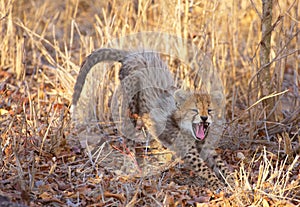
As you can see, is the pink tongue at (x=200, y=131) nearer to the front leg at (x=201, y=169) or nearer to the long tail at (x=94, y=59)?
the front leg at (x=201, y=169)

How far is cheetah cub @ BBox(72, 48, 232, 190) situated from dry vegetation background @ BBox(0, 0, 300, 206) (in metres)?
0.20

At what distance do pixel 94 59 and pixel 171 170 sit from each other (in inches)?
51.7

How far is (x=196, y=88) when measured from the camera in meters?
5.09

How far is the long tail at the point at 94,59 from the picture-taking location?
15.5 feet

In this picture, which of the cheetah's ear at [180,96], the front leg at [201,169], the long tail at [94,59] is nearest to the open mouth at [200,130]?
the front leg at [201,169]

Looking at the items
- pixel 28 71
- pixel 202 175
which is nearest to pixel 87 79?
pixel 28 71

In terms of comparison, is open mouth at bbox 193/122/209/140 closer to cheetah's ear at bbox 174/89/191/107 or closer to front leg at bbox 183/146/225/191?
front leg at bbox 183/146/225/191

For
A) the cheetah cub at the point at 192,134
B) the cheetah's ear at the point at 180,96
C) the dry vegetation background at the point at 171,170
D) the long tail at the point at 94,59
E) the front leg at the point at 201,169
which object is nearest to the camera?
the dry vegetation background at the point at 171,170

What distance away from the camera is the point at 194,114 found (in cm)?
419

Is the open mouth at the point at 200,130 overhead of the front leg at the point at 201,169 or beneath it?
overhead

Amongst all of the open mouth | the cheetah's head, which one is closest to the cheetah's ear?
the cheetah's head

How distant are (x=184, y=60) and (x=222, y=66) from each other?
377mm

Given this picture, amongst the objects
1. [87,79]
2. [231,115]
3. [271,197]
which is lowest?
[271,197]

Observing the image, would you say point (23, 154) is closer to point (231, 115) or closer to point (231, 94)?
point (231, 115)
